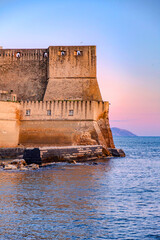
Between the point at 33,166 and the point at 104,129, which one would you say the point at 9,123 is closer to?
the point at 104,129

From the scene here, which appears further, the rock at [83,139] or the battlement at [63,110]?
the battlement at [63,110]

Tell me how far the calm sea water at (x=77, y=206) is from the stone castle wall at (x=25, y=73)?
60.7ft

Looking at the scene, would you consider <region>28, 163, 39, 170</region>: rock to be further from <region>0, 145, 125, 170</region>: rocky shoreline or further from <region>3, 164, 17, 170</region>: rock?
<region>3, 164, 17, 170</region>: rock

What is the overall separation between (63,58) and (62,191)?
22.4 m

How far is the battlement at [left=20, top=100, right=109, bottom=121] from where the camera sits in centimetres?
3145

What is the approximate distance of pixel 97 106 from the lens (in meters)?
32.2

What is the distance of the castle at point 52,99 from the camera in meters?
31.4

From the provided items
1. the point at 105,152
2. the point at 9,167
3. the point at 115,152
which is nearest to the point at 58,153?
the point at 9,167

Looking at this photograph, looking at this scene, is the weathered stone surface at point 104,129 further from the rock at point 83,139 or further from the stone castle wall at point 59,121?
the rock at point 83,139

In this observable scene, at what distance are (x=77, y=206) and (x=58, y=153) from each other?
500 inches

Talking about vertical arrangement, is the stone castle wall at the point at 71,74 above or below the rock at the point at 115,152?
above

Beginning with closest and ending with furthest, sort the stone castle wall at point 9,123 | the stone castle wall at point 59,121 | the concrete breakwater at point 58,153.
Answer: the concrete breakwater at point 58,153
the stone castle wall at point 9,123
the stone castle wall at point 59,121

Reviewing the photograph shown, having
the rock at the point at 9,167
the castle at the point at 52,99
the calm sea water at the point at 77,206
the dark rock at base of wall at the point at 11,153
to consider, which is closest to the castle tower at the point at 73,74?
the castle at the point at 52,99

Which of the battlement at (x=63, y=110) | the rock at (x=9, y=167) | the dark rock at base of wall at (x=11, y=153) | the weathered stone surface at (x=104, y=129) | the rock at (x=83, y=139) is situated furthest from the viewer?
the weathered stone surface at (x=104, y=129)
